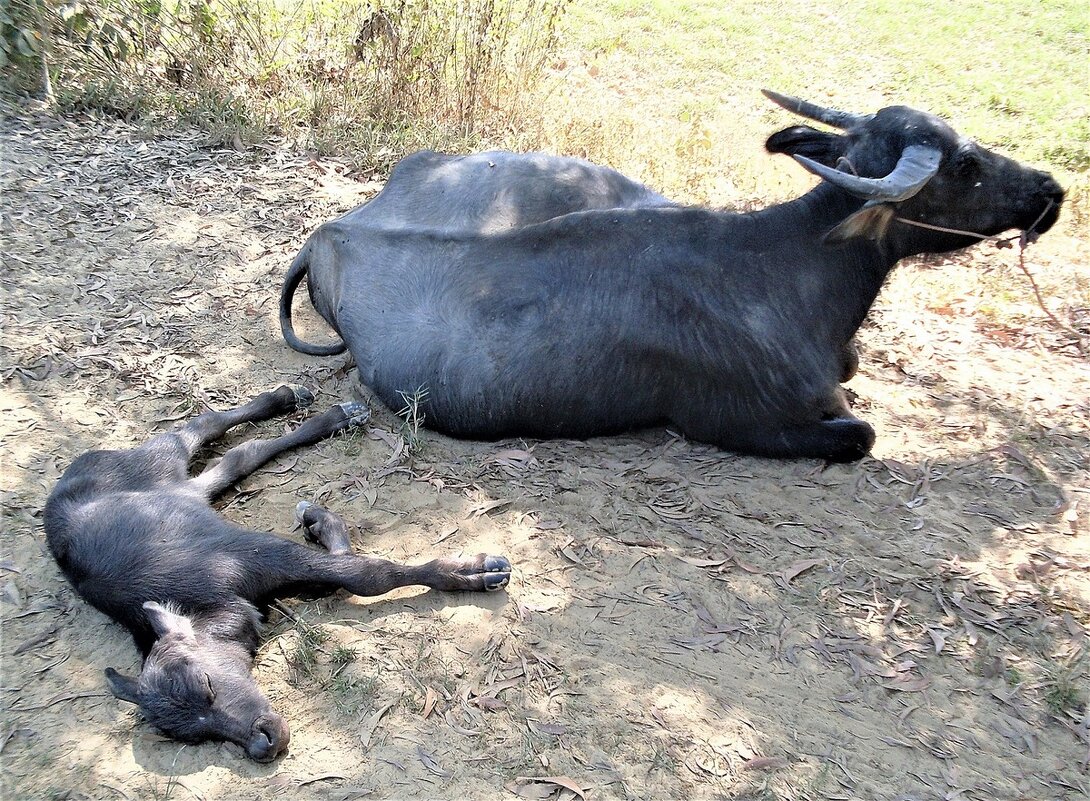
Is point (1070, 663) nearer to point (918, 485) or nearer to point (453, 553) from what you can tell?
point (918, 485)

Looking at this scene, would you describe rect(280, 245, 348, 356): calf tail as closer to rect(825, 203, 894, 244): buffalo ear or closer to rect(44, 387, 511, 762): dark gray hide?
rect(44, 387, 511, 762): dark gray hide

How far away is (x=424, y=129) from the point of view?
8000 mm

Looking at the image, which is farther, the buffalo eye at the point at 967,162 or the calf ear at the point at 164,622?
the buffalo eye at the point at 967,162

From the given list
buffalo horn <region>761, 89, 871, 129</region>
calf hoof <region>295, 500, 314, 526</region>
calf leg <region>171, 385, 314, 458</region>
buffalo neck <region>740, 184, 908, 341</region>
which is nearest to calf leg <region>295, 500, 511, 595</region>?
calf hoof <region>295, 500, 314, 526</region>

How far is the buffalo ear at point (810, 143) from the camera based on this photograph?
199 inches

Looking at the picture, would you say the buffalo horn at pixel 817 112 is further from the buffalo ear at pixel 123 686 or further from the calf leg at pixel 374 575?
the buffalo ear at pixel 123 686

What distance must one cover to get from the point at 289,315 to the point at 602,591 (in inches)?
115

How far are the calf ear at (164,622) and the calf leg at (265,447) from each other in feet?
2.80

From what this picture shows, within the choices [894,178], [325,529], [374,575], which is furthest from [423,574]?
[894,178]

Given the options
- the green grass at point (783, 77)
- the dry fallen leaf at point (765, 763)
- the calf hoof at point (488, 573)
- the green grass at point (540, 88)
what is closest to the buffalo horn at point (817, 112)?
the green grass at point (540, 88)

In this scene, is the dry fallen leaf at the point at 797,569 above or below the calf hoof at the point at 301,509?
above

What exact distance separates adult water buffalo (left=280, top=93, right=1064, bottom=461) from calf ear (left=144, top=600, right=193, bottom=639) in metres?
1.83

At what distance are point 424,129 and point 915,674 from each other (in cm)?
628

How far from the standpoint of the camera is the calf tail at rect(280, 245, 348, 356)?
18.2 feet
